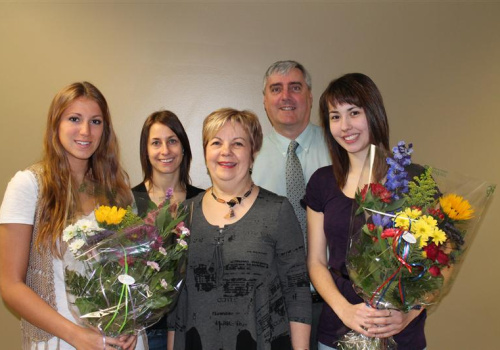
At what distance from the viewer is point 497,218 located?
11.8 feet

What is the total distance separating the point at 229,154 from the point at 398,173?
0.71 meters

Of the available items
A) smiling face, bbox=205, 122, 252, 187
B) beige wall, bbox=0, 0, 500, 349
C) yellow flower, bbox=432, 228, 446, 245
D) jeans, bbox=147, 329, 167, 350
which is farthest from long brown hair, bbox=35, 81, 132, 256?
beige wall, bbox=0, 0, 500, 349

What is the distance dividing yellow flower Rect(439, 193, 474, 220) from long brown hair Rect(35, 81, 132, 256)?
116cm

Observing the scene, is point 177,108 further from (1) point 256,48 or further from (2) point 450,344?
(2) point 450,344

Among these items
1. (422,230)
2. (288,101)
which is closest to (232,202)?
(422,230)

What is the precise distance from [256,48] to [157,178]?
1.45 meters

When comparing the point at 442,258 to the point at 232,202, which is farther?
the point at 232,202

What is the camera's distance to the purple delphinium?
1560 mm

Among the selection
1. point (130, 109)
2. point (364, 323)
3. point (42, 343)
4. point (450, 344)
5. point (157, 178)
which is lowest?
point (450, 344)

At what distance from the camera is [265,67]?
349 centimetres

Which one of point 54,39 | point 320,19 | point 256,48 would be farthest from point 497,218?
point 54,39

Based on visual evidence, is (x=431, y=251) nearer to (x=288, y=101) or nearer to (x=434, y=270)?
(x=434, y=270)

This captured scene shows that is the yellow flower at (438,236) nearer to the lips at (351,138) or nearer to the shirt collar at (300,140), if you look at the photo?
the lips at (351,138)

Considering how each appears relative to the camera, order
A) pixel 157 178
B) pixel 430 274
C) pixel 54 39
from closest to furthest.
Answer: pixel 430 274 < pixel 157 178 < pixel 54 39
